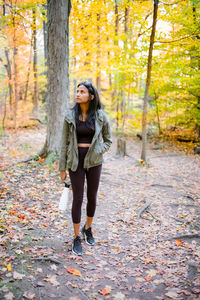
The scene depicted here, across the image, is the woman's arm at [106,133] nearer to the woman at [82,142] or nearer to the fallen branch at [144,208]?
the woman at [82,142]

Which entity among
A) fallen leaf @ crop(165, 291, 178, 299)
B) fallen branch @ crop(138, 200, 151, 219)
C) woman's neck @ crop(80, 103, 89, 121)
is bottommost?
fallen branch @ crop(138, 200, 151, 219)

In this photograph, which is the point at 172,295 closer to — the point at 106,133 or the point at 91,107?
the point at 106,133

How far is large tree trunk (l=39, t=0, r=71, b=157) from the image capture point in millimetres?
6012

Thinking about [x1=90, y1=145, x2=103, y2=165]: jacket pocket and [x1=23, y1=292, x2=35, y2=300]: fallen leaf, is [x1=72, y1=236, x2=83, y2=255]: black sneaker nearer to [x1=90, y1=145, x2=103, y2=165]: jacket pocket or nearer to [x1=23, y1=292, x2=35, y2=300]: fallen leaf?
[x1=23, y1=292, x2=35, y2=300]: fallen leaf

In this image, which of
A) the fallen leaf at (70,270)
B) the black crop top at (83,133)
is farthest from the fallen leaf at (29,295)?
the black crop top at (83,133)

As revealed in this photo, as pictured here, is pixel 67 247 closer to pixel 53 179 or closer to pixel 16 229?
pixel 16 229

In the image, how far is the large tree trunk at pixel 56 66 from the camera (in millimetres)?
6012

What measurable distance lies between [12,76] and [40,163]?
Result: 8.43m

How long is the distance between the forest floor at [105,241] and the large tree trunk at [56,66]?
3.48 ft

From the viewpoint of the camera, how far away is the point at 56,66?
6207 millimetres

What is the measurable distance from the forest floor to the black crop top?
159cm

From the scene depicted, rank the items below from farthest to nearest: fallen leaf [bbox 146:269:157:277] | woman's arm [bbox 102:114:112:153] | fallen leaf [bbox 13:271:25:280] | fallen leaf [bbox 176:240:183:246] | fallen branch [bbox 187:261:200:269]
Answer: fallen leaf [bbox 176:240:183:246] < woman's arm [bbox 102:114:112:153] < fallen branch [bbox 187:261:200:269] < fallen leaf [bbox 146:269:157:277] < fallen leaf [bbox 13:271:25:280]

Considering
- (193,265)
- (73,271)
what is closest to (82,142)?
(73,271)

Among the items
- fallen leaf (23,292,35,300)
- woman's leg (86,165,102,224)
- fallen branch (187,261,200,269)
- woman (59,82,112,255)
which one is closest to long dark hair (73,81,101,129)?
woman (59,82,112,255)
